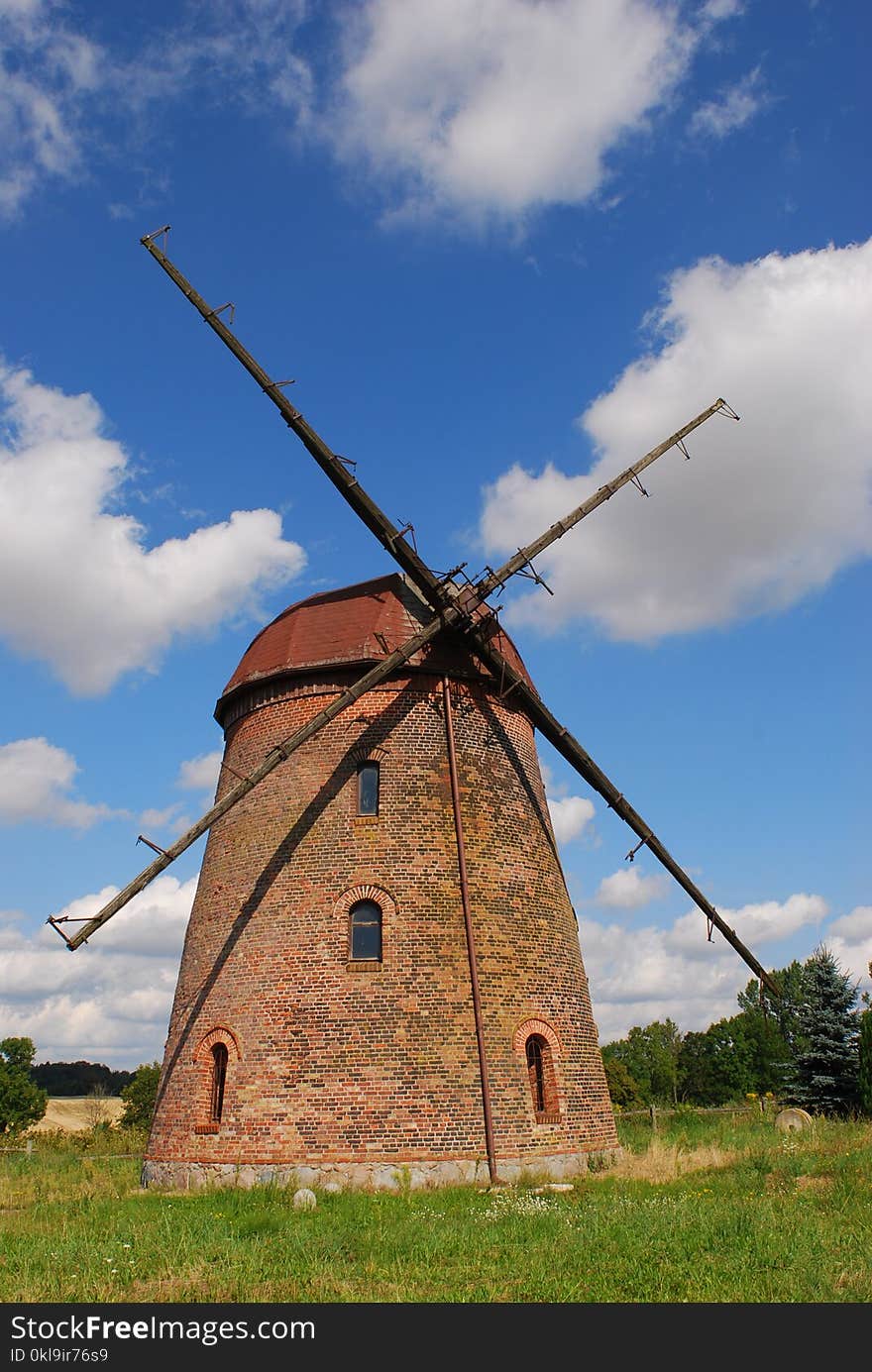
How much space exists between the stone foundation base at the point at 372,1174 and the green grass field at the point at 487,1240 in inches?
12.2

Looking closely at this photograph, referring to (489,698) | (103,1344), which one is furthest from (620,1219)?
(489,698)

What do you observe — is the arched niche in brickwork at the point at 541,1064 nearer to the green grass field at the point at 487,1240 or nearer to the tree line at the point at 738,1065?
the green grass field at the point at 487,1240

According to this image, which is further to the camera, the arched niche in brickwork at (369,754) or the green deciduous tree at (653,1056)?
the green deciduous tree at (653,1056)

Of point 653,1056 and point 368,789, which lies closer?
point 368,789

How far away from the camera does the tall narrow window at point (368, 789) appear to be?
1288 centimetres

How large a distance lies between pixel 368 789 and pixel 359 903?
5.16 ft

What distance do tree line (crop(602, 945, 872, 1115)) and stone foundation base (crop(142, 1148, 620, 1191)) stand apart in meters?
8.96

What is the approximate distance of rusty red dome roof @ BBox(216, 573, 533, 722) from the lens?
13.5 meters

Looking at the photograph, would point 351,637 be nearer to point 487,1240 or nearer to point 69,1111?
point 487,1240

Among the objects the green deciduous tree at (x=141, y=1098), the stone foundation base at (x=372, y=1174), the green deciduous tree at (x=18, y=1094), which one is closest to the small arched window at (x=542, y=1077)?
the stone foundation base at (x=372, y=1174)

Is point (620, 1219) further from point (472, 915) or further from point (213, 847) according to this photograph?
point (213, 847)

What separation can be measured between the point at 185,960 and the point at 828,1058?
13.3 meters

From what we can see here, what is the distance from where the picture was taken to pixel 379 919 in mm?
12219

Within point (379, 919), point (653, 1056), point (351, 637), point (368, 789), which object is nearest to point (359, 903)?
point (379, 919)
